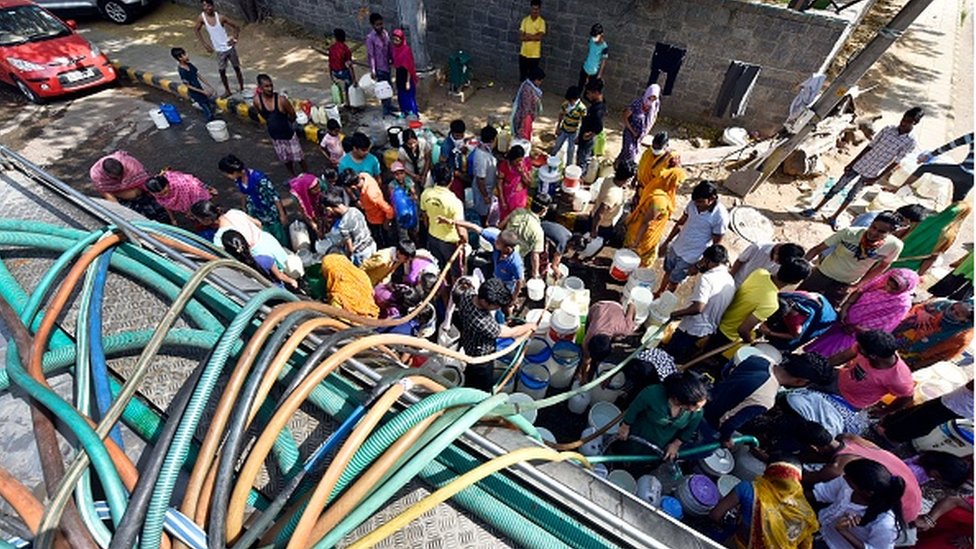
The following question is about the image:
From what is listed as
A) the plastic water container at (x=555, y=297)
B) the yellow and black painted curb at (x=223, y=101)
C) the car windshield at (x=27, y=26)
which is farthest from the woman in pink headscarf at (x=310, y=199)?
the car windshield at (x=27, y=26)

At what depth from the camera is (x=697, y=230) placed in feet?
15.8

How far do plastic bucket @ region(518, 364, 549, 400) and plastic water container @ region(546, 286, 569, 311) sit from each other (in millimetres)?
769

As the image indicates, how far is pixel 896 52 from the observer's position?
36.6 ft

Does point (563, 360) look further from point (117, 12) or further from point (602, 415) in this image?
point (117, 12)

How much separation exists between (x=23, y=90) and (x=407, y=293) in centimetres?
1018

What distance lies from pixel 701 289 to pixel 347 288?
3014mm

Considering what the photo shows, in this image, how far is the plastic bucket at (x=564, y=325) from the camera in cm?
426

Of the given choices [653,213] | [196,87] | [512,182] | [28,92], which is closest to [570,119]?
[512,182]

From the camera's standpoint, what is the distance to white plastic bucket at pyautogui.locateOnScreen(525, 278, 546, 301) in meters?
4.91

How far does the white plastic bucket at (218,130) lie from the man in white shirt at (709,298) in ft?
25.8

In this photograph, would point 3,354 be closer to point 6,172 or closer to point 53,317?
point 53,317

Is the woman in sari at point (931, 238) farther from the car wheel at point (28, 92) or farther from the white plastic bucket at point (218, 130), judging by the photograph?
the car wheel at point (28, 92)

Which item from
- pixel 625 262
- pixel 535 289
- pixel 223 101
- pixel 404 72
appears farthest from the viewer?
pixel 223 101

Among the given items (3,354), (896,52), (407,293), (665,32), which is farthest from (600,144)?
(896,52)
